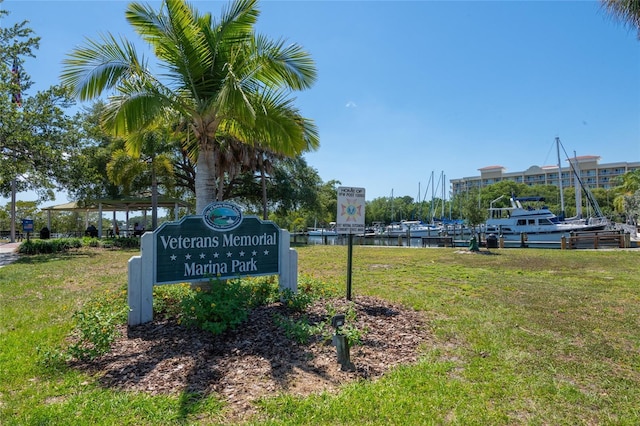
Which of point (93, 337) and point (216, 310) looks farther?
point (216, 310)

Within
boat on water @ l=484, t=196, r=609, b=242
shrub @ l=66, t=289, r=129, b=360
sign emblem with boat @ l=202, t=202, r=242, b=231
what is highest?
sign emblem with boat @ l=202, t=202, r=242, b=231

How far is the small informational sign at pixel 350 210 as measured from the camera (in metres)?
6.58

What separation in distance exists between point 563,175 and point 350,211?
125718 mm

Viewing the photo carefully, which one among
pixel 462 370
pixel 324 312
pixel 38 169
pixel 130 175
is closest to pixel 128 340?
pixel 324 312

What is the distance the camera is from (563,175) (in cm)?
11044

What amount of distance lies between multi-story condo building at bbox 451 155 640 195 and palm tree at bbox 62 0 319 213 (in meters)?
90.8

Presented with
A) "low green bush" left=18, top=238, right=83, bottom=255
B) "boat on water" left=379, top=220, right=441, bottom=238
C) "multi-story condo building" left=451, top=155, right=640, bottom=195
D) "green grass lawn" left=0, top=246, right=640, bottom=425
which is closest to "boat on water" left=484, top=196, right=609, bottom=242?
"boat on water" left=379, top=220, right=441, bottom=238

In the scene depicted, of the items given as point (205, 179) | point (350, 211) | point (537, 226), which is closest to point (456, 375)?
point (350, 211)

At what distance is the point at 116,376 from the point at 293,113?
4460mm

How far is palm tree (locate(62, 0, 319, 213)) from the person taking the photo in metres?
5.56

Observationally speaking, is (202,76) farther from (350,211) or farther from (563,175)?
(563,175)

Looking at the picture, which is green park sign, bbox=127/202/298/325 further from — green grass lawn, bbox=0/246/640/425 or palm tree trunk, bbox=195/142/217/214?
green grass lawn, bbox=0/246/640/425

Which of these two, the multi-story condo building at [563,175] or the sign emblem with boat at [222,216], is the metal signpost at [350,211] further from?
the multi-story condo building at [563,175]

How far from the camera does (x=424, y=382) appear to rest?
350 cm
